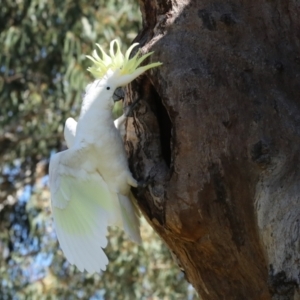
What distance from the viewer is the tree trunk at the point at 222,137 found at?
7.98 feet

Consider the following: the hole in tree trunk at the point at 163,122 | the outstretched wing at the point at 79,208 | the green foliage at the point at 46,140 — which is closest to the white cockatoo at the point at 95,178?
the outstretched wing at the point at 79,208

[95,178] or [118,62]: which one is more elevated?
[118,62]

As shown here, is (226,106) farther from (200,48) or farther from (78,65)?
(78,65)

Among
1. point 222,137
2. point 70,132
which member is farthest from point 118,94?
point 222,137

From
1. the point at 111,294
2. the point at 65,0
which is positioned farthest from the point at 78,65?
the point at 111,294

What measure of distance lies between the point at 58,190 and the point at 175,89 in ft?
1.81

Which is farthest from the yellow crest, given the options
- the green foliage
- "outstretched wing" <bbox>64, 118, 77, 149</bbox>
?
the green foliage

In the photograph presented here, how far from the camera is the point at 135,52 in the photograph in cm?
279

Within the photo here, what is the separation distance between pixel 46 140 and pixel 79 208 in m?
4.18

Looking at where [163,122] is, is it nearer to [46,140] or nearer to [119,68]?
[119,68]

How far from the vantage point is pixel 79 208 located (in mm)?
2717

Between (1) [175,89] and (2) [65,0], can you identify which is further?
(2) [65,0]

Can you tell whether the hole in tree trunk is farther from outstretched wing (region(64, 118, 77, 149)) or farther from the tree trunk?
outstretched wing (region(64, 118, 77, 149))

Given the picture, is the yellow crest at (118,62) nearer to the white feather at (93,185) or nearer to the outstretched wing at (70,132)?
the white feather at (93,185)
